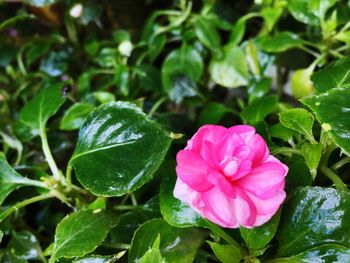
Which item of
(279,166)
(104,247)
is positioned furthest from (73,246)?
(279,166)

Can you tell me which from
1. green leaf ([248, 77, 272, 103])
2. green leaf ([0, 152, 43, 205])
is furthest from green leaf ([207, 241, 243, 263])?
green leaf ([248, 77, 272, 103])

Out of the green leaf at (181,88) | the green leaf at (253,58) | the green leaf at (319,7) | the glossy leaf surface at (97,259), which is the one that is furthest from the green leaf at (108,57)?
the glossy leaf surface at (97,259)

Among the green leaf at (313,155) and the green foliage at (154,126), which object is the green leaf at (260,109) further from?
the green leaf at (313,155)

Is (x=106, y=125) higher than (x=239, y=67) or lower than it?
higher

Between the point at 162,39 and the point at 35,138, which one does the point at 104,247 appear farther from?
the point at 162,39

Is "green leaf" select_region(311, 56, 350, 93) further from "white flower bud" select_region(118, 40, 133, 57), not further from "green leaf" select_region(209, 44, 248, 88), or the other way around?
"white flower bud" select_region(118, 40, 133, 57)

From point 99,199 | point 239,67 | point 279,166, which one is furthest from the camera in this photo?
point 239,67

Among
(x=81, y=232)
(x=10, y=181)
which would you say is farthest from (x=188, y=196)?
(x=10, y=181)

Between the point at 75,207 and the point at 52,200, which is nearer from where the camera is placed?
the point at 75,207
